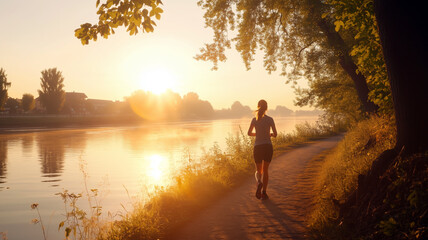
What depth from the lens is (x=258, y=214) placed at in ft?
20.9

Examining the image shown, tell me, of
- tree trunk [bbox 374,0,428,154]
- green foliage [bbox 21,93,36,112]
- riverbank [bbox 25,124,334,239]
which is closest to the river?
riverbank [bbox 25,124,334,239]

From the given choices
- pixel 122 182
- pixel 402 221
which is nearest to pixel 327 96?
pixel 122 182

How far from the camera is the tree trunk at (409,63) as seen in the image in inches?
163

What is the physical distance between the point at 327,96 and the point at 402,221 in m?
18.6

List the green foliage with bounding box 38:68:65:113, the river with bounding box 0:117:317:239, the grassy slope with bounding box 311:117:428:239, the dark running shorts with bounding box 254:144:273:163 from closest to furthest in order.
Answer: the grassy slope with bounding box 311:117:428:239 → the dark running shorts with bounding box 254:144:273:163 → the river with bounding box 0:117:317:239 → the green foliage with bounding box 38:68:65:113

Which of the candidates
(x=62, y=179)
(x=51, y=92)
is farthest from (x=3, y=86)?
(x=62, y=179)

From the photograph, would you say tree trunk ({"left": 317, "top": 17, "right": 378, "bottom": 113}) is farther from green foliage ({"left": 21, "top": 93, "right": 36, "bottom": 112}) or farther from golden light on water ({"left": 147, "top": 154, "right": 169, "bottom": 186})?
green foliage ({"left": 21, "top": 93, "right": 36, "bottom": 112})

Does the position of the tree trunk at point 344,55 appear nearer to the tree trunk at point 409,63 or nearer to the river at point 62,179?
the river at point 62,179

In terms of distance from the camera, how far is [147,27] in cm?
591

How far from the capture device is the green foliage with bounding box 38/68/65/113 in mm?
79375

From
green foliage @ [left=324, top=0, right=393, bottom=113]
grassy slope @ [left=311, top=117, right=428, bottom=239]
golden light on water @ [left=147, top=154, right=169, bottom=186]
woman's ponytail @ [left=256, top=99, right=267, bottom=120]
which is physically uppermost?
green foliage @ [left=324, top=0, right=393, bottom=113]

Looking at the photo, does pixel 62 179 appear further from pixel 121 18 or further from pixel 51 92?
pixel 51 92

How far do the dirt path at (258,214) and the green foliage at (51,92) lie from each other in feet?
271

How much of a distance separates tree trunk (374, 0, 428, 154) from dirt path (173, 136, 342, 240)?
7.78 ft
